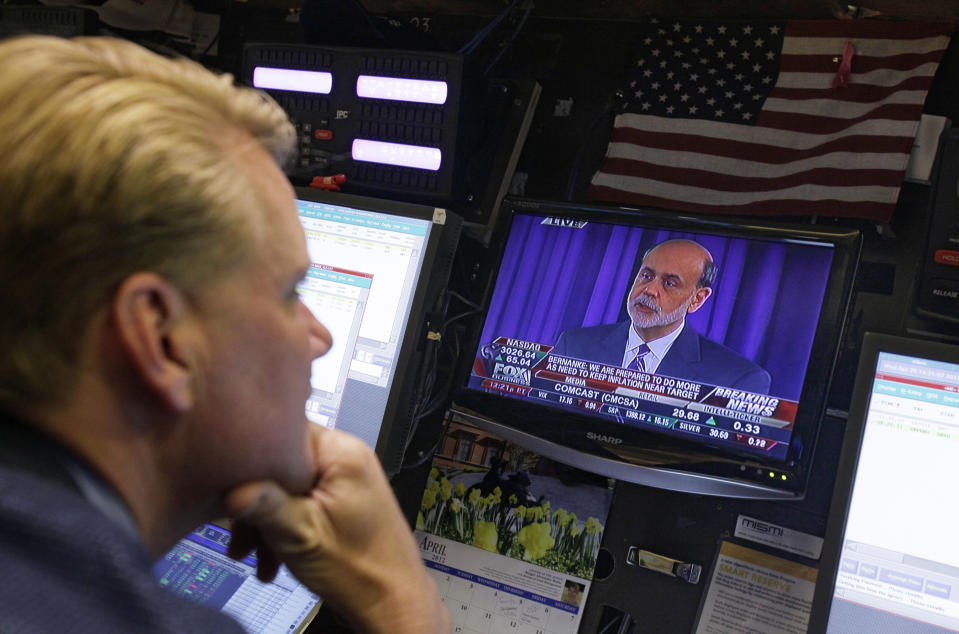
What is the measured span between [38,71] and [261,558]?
19.8 inches

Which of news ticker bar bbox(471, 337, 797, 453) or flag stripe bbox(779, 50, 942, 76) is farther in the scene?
flag stripe bbox(779, 50, 942, 76)

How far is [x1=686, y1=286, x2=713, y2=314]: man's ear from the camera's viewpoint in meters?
1.10

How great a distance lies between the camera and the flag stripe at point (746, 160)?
Result: 45.9 inches

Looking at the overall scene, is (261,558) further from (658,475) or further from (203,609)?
(658,475)

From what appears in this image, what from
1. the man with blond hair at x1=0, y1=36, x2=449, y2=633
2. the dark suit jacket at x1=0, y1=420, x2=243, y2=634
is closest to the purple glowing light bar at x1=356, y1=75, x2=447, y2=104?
the man with blond hair at x1=0, y1=36, x2=449, y2=633

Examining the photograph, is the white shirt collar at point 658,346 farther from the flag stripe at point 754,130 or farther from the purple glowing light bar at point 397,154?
the purple glowing light bar at point 397,154

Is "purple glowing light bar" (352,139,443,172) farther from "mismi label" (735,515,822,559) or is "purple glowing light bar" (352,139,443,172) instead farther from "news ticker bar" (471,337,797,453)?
"mismi label" (735,515,822,559)

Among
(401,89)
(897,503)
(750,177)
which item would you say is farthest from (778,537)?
(401,89)

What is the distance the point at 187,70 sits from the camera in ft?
2.04

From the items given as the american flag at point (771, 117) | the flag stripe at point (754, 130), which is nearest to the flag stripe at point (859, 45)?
the american flag at point (771, 117)

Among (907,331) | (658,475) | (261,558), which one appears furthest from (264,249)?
(907,331)

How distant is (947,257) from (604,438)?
54cm

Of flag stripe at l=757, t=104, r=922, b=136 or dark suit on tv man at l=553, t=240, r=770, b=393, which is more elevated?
flag stripe at l=757, t=104, r=922, b=136

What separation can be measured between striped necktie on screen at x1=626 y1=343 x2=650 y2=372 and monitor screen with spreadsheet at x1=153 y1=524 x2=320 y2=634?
22.5 inches
